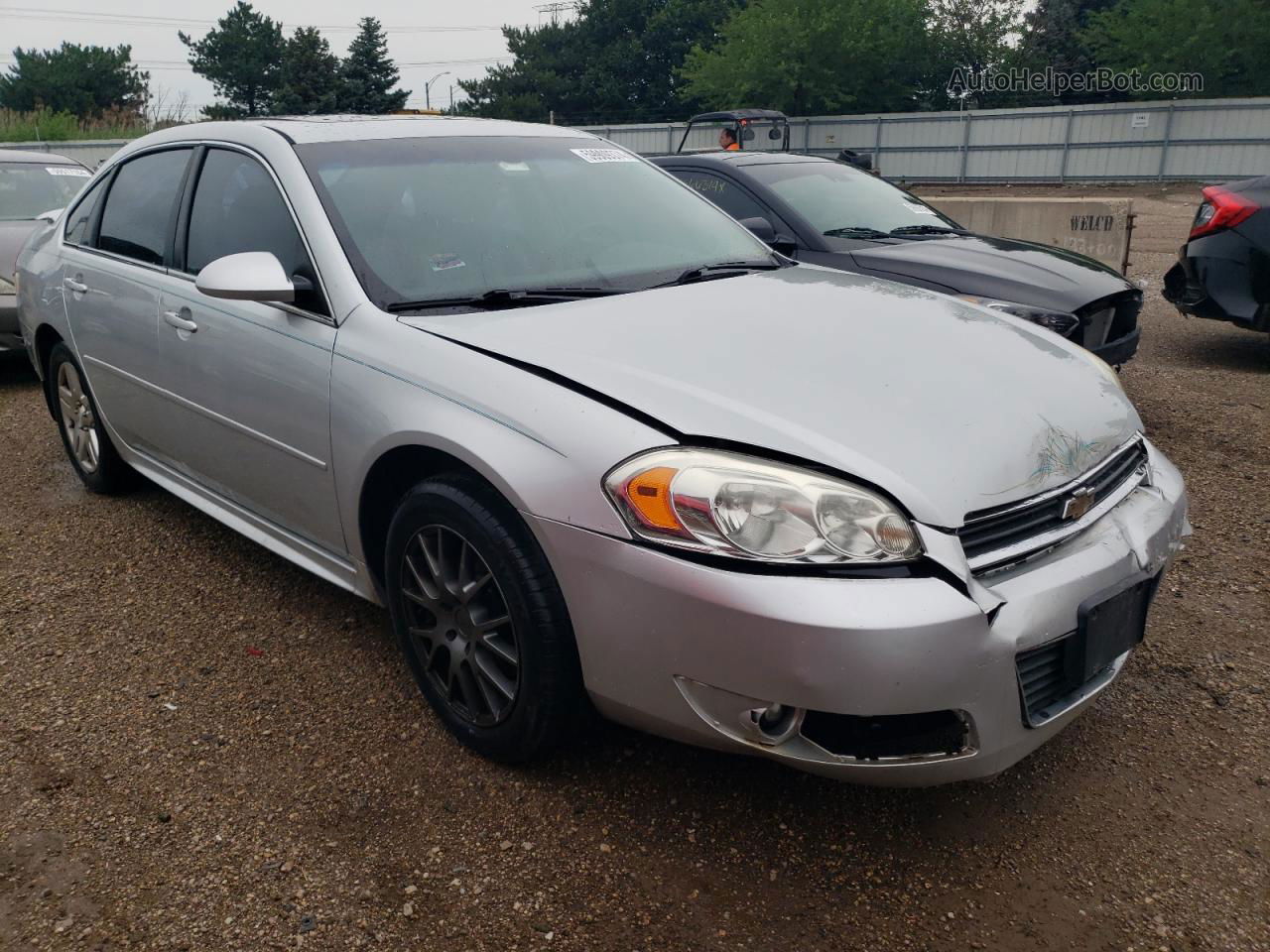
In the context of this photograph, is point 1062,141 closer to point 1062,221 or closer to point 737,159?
point 1062,221

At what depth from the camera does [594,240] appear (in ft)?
10.7

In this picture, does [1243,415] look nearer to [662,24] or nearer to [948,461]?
[948,461]

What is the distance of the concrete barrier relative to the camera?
9.67m

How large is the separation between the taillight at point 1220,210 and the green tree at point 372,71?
184 ft

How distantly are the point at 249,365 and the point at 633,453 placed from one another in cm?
154

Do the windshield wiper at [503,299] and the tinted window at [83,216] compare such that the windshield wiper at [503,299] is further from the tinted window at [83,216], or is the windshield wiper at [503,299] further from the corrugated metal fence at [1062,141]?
the corrugated metal fence at [1062,141]

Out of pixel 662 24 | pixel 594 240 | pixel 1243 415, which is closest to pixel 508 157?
pixel 594 240

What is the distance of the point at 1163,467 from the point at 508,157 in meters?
2.22

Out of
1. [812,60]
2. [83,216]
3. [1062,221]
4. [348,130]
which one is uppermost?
[812,60]

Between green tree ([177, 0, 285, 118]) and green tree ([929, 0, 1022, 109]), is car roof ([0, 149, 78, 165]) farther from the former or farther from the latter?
green tree ([177, 0, 285, 118])

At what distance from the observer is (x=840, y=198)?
254 inches

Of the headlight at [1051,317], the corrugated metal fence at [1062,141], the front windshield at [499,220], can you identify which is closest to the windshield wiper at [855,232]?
the headlight at [1051,317]

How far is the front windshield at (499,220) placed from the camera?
2963 mm

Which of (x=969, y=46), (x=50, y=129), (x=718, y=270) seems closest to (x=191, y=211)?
(x=718, y=270)
